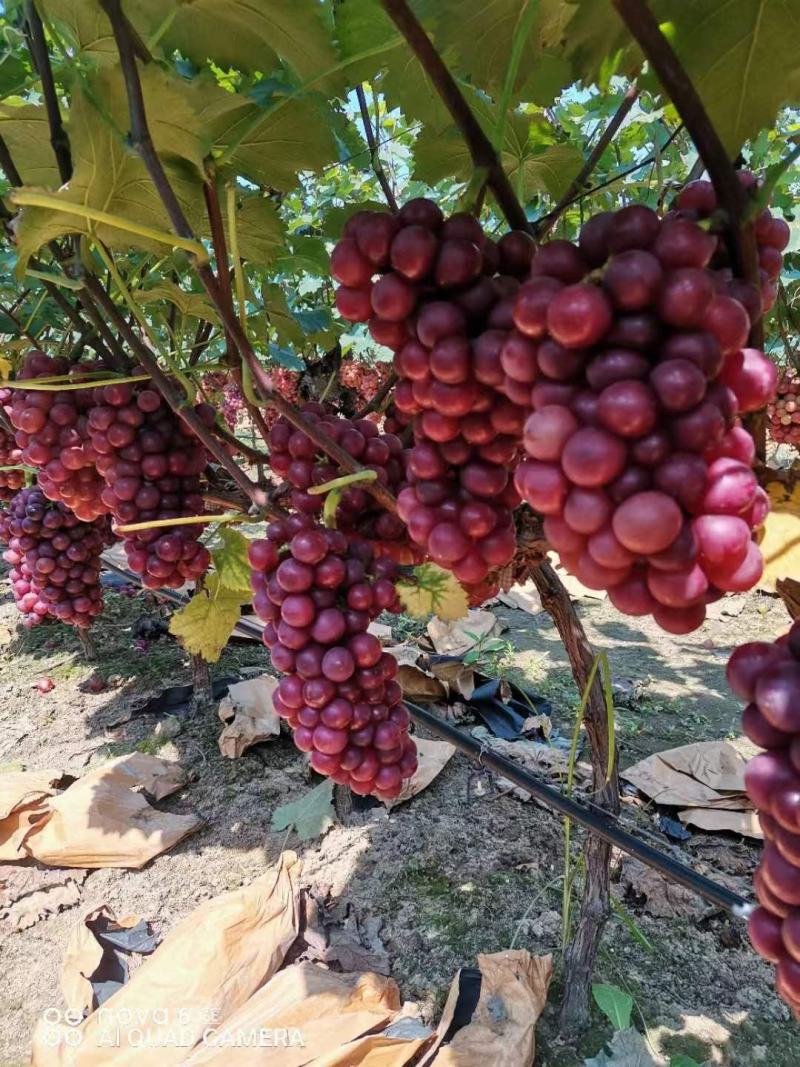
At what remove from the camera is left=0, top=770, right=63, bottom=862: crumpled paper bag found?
2463mm

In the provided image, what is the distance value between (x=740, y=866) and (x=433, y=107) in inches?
94.6

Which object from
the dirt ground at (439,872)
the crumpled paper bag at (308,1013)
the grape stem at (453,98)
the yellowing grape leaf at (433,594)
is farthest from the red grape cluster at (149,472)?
the dirt ground at (439,872)

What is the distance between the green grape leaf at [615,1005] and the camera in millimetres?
1569

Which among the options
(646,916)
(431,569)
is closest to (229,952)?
(646,916)

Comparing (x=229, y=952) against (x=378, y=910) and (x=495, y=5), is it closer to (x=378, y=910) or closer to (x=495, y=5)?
(x=378, y=910)

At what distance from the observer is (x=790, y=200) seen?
2.72 metres

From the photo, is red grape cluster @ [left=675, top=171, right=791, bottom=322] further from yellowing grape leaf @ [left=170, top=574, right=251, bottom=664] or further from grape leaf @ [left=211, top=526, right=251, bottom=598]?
yellowing grape leaf @ [left=170, top=574, right=251, bottom=664]

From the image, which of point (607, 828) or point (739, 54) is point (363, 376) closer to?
point (607, 828)

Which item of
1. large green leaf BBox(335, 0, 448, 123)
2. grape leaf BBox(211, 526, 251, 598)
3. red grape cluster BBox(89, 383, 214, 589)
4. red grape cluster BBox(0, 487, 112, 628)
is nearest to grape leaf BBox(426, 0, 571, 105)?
large green leaf BBox(335, 0, 448, 123)

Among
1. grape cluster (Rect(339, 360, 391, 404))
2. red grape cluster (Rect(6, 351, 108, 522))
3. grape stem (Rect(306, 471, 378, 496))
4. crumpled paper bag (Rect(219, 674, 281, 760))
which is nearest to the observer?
grape stem (Rect(306, 471, 378, 496))

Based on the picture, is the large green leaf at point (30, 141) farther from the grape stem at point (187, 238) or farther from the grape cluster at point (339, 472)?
the grape cluster at point (339, 472)

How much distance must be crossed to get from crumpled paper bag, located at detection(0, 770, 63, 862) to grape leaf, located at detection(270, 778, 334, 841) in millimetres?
893

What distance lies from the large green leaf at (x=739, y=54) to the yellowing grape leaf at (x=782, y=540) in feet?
1.09

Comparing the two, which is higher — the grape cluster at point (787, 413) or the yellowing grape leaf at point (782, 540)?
the grape cluster at point (787, 413)
